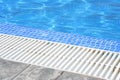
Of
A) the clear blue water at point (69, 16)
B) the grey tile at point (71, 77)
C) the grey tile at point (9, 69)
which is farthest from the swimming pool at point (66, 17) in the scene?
the grey tile at point (71, 77)

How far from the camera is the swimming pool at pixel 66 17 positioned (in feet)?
18.8

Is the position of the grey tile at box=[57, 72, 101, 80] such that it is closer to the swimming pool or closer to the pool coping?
the pool coping

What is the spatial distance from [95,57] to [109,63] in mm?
275

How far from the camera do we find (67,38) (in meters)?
4.76

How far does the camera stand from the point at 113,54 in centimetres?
387

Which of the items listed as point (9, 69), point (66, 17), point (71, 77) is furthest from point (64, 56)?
point (66, 17)

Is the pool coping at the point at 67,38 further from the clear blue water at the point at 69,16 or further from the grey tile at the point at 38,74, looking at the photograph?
the grey tile at the point at 38,74

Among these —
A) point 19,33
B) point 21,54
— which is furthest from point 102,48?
point 19,33

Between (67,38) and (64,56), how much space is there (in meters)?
0.98

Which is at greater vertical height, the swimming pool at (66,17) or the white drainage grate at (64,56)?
the white drainage grate at (64,56)

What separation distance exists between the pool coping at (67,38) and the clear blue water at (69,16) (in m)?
0.96

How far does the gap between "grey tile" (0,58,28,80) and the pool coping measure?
1.26 meters

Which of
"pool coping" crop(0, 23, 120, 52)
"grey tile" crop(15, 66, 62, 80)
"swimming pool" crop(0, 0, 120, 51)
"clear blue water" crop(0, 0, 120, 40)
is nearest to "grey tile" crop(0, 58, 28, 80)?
"grey tile" crop(15, 66, 62, 80)

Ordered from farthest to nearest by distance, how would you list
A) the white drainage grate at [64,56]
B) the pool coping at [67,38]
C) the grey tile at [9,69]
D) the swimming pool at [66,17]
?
the swimming pool at [66,17] → the pool coping at [67,38] → the white drainage grate at [64,56] → the grey tile at [9,69]
